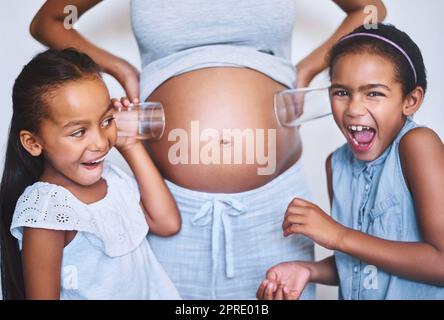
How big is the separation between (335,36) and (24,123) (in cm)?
63

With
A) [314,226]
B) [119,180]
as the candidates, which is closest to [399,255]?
[314,226]

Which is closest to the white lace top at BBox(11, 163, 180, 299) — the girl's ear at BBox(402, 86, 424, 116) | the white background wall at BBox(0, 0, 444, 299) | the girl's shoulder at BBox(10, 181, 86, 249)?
the girl's shoulder at BBox(10, 181, 86, 249)

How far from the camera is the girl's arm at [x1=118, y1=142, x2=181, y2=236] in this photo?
1182mm

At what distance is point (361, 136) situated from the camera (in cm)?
115

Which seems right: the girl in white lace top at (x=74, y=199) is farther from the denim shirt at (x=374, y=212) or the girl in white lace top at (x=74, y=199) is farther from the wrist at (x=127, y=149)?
the denim shirt at (x=374, y=212)

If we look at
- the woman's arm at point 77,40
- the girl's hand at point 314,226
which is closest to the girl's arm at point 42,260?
the woman's arm at point 77,40

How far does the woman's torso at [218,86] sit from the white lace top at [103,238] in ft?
0.36

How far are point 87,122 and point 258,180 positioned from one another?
1.15ft

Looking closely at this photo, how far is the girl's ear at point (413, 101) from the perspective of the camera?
1138mm

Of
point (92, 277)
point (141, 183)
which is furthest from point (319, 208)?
point (92, 277)

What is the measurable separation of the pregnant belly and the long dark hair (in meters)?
0.17

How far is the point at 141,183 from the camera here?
1.19 meters

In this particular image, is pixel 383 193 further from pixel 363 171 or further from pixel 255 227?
pixel 255 227

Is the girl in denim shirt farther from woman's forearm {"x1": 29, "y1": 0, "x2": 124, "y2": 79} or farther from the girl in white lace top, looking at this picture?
woman's forearm {"x1": 29, "y1": 0, "x2": 124, "y2": 79}
